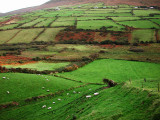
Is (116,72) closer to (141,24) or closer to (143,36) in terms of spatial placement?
(143,36)

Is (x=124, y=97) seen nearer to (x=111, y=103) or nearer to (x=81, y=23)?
(x=111, y=103)

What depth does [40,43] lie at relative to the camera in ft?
295

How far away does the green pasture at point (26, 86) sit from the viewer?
2789 cm

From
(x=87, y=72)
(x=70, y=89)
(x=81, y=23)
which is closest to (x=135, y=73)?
(x=87, y=72)

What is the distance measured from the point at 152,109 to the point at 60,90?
61.2 feet

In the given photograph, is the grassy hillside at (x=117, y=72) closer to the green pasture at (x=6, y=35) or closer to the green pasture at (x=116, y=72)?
the green pasture at (x=116, y=72)

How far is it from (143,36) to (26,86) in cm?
7277

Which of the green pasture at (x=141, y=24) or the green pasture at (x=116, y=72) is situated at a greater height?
the green pasture at (x=141, y=24)

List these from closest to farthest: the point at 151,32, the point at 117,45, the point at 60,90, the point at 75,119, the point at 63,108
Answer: the point at 75,119 < the point at 63,108 < the point at 60,90 < the point at 117,45 < the point at 151,32

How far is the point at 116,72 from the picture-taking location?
42.3 meters

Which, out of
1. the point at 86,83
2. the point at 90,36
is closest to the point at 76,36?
the point at 90,36

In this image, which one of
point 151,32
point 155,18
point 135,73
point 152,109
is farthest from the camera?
point 155,18

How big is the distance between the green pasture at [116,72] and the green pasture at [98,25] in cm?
5146

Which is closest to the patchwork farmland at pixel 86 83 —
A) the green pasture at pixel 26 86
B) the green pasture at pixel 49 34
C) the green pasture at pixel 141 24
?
the green pasture at pixel 26 86
